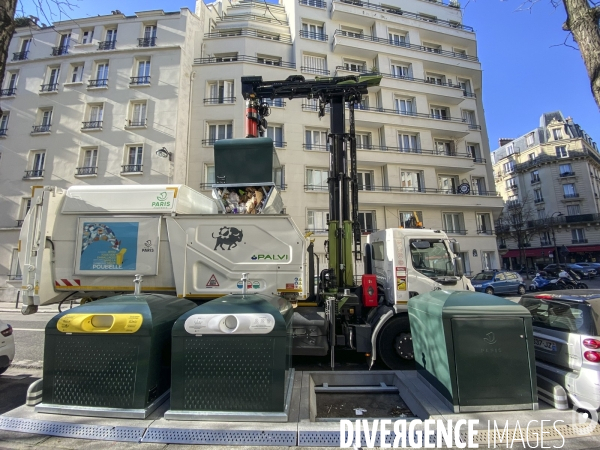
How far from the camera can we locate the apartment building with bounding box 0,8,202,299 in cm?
1761

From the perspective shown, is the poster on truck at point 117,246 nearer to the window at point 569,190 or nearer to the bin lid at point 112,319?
the bin lid at point 112,319

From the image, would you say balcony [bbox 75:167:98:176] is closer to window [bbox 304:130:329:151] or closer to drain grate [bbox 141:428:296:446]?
window [bbox 304:130:329:151]

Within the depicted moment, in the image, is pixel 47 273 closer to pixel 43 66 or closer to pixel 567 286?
pixel 43 66

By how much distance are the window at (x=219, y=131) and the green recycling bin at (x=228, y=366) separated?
57.0 ft

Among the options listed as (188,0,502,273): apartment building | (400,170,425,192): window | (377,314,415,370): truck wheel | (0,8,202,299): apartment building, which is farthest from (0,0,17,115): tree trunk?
(400,170,425,192): window

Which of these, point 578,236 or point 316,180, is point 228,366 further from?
point 578,236

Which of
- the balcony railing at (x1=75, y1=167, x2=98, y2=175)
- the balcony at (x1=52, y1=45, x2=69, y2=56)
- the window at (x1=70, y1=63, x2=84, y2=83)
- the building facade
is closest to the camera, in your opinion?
the balcony railing at (x1=75, y1=167, x2=98, y2=175)

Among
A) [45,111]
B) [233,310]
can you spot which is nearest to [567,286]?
[233,310]

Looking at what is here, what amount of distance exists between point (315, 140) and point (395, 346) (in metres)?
15.9

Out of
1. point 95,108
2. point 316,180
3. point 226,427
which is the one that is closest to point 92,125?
point 95,108

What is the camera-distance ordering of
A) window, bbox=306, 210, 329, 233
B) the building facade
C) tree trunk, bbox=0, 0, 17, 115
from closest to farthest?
1. tree trunk, bbox=0, 0, 17, 115
2. the building facade
3. window, bbox=306, 210, 329, 233

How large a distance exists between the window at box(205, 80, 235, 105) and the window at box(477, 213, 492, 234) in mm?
19295

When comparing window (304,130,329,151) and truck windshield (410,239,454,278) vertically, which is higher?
window (304,130,329,151)

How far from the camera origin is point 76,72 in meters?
19.6
